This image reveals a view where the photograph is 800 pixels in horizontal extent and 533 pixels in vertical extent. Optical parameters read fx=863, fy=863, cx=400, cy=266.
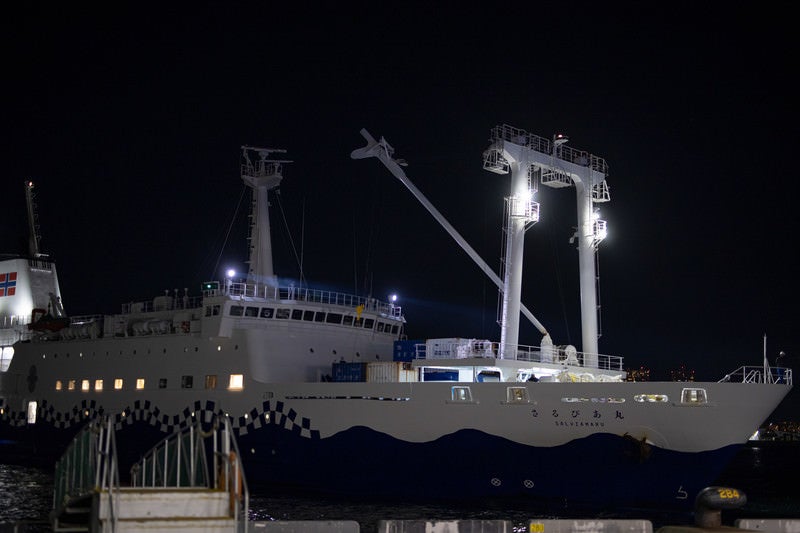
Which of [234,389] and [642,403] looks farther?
[234,389]

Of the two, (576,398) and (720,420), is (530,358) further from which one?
(720,420)

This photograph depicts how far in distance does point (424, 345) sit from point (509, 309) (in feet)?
9.02

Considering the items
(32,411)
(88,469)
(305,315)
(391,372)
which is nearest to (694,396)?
(391,372)

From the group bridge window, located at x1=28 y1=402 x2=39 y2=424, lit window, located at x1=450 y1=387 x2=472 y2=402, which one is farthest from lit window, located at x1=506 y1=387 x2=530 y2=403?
bridge window, located at x1=28 y1=402 x2=39 y2=424

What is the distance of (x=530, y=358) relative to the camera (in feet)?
84.9

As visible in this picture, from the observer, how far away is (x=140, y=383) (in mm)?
30594

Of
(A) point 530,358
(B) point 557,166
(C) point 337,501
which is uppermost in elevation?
(B) point 557,166

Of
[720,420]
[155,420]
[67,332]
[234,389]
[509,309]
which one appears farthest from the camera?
[67,332]

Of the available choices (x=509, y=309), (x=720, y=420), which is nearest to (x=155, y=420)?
(x=509, y=309)

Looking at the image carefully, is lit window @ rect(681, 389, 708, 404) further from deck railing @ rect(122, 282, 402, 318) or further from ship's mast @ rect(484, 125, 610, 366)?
deck railing @ rect(122, 282, 402, 318)

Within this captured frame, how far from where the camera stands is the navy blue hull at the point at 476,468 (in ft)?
71.1

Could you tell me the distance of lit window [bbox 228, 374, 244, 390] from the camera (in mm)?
27219

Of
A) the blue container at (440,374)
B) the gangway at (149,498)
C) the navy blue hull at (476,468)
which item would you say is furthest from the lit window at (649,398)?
the gangway at (149,498)

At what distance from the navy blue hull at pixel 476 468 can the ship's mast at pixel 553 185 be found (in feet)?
12.3
